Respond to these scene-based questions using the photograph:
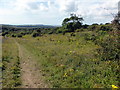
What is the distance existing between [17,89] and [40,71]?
3.50 metres

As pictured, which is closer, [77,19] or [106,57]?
[106,57]

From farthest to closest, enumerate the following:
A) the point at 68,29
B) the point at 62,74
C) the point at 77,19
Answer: the point at 77,19 < the point at 68,29 < the point at 62,74

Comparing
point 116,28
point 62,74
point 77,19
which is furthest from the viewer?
point 77,19

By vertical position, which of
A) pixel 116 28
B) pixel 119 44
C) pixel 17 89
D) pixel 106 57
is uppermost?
pixel 116 28

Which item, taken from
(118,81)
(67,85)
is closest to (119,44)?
(118,81)

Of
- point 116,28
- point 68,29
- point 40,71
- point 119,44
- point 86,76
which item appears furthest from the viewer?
point 68,29

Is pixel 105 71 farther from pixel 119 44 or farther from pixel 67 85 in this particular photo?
pixel 67 85

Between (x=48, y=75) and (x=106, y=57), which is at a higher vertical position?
(x=106, y=57)

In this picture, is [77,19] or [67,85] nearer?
[67,85]

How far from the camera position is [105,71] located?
10219mm

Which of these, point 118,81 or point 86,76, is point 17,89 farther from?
point 118,81

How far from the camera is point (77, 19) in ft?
200

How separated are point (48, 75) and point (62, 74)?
93 cm

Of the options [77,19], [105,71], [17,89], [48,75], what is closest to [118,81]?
[105,71]
